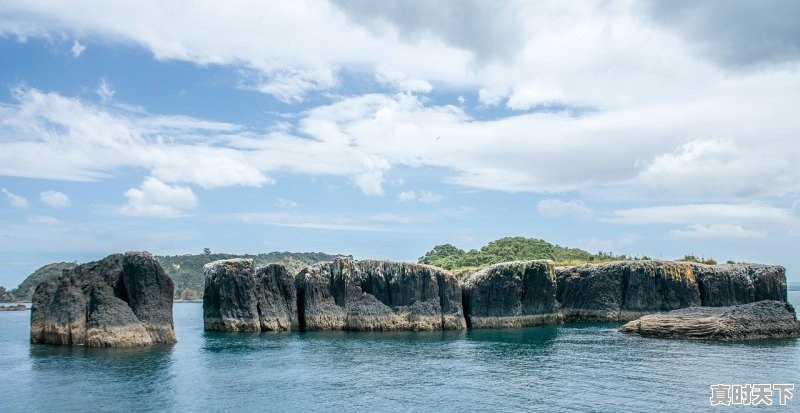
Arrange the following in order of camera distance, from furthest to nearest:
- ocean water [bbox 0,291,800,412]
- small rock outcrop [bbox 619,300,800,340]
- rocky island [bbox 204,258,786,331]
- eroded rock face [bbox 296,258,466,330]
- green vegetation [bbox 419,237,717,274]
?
→ green vegetation [bbox 419,237,717,274]
eroded rock face [bbox 296,258,466,330]
rocky island [bbox 204,258,786,331]
small rock outcrop [bbox 619,300,800,340]
ocean water [bbox 0,291,800,412]

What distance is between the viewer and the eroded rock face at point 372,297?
82.8 meters

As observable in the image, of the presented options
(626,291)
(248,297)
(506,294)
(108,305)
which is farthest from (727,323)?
(108,305)

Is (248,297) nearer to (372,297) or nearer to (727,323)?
(372,297)

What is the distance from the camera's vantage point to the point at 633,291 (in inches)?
Result: 3812

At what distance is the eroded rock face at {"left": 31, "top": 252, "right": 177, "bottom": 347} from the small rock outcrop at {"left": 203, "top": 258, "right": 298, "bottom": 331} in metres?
15.1

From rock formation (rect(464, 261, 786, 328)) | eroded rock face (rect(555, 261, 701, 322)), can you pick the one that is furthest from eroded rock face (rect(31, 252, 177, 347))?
eroded rock face (rect(555, 261, 701, 322))

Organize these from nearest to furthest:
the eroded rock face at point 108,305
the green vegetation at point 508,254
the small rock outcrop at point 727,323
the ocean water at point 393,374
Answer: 1. the ocean water at point 393,374
2. the eroded rock face at point 108,305
3. the small rock outcrop at point 727,323
4. the green vegetation at point 508,254

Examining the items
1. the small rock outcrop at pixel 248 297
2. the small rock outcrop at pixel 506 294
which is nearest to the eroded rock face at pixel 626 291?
the small rock outcrop at pixel 506 294

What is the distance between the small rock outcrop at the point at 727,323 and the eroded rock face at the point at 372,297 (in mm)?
25768

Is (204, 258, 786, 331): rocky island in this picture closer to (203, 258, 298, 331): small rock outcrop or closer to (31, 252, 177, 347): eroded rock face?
(203, 258, 298, 331): small rock outcrop

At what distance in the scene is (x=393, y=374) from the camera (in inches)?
1966

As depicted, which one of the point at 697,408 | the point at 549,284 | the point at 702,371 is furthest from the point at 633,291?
the point at 697,408

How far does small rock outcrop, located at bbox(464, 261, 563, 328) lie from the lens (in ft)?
286

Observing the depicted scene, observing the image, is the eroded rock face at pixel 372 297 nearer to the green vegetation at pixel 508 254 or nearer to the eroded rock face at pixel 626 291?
the eroded rock face at pixel 626 291
